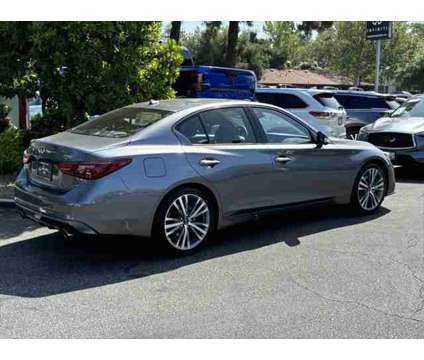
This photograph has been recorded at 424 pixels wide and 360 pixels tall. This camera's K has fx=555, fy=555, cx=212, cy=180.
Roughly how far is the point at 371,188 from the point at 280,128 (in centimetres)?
168

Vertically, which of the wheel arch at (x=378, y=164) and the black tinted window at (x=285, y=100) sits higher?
the black tinted window at (x=285, y=100)

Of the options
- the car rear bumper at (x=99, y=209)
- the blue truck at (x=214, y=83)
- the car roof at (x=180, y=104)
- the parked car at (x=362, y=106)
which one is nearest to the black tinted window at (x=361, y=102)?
the parked car at (x=362, y=106)

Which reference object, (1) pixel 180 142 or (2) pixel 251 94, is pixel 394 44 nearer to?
(2) pixel 251 94

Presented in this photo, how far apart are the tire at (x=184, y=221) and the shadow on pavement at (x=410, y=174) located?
5.82 meters

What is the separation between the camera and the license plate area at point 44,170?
508cm

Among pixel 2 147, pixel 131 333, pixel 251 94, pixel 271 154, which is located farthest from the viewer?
pixel 251 94

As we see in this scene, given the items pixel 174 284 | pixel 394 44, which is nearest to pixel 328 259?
pixel 174 284

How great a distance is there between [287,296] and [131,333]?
1.34m

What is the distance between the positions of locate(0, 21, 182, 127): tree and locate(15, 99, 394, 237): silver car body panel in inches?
117

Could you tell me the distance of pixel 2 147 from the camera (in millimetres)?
9000

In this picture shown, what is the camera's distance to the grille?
1029 cm

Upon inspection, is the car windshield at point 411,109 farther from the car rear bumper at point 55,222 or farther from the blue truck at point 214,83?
the car rear bumper at point 55,222

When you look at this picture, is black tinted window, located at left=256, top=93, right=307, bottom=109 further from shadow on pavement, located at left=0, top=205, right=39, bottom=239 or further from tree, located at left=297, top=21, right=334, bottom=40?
tree, located at left=297, top=21, right=334, bottom=40

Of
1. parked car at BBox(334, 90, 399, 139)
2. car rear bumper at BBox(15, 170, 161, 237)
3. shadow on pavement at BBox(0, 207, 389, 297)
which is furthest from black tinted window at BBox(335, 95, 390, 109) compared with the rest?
car rear bumper at BBox(15, 170, 161, 237)
